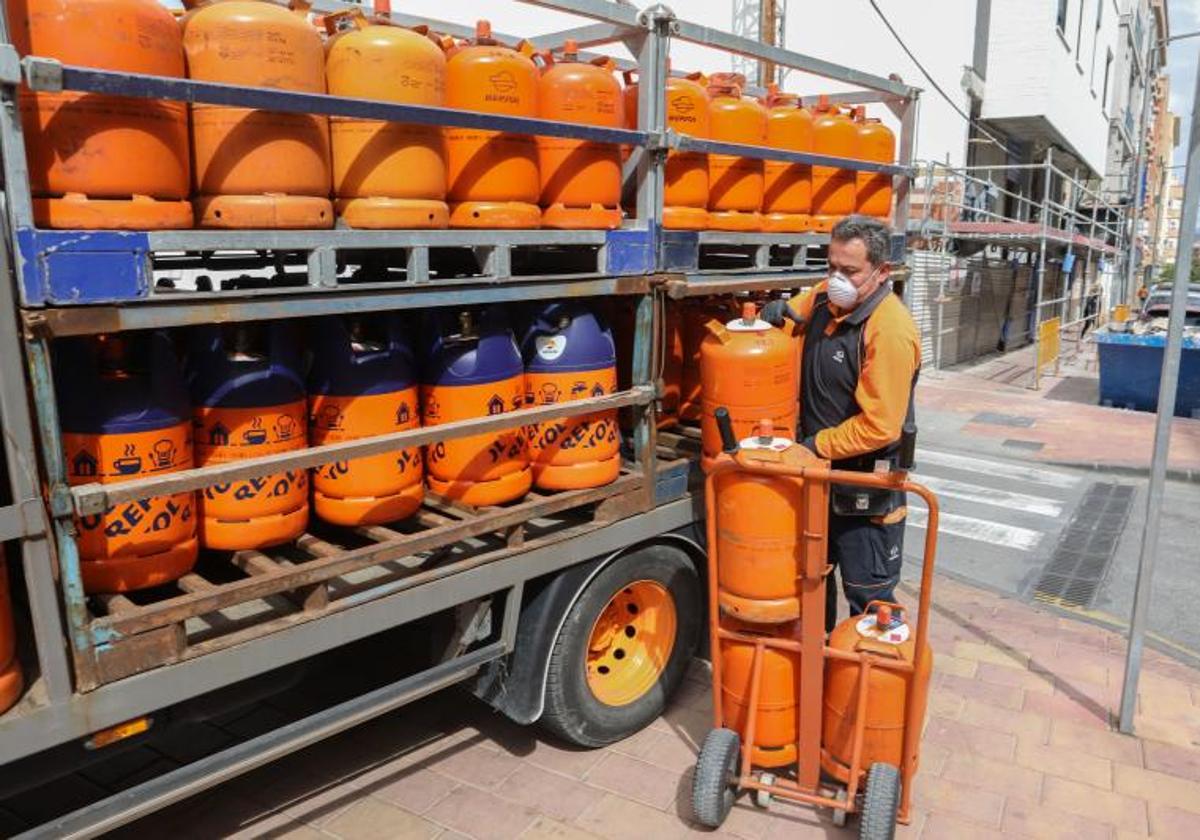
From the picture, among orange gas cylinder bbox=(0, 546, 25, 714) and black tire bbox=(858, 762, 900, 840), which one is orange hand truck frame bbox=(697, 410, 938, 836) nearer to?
black tire bbox=(858, 762, 900, 840)

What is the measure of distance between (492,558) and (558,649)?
610mm

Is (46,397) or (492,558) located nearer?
(46,397)

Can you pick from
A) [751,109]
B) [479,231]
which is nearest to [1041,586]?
[751,109]

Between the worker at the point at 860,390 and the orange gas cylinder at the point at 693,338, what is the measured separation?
0.93 meters

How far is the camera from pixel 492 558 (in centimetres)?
346

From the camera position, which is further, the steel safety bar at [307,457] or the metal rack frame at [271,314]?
the steel safety bar at [307,457]

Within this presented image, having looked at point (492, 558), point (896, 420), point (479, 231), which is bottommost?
point (492, 558)

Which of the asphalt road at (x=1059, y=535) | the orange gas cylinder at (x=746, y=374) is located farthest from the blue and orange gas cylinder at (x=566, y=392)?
the asphalt road at (x=1059, y=535)

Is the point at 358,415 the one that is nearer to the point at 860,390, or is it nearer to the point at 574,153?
the point at 574,153

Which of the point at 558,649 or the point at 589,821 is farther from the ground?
the point at 558,649

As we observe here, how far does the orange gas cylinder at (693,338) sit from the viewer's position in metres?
5.01

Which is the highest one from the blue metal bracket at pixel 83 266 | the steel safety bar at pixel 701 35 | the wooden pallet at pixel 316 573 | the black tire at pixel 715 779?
the steel safety bar at pixel 701 35

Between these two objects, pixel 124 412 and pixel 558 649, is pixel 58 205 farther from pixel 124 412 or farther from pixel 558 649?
pixel 558 649

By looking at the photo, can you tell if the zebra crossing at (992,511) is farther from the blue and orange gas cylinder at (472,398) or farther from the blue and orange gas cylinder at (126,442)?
the blue and orange gas cylinder at (126,442)
